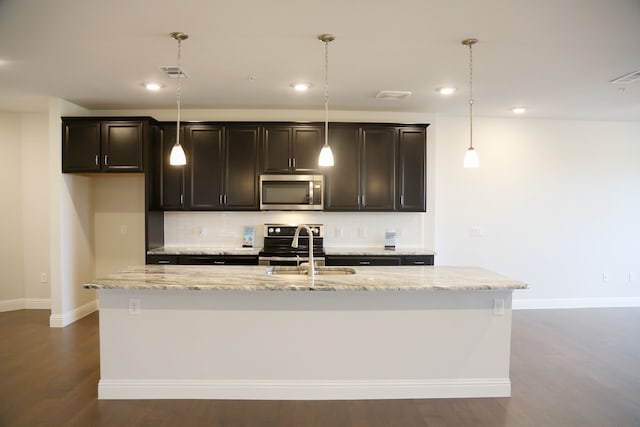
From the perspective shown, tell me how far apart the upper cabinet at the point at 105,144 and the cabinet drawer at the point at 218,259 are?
1.15 meters

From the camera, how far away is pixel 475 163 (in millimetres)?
3014

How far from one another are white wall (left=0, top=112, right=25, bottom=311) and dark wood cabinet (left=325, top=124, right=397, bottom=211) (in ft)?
13.3

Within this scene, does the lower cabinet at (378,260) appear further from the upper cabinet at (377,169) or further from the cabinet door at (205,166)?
the cabinet door at (205,166)

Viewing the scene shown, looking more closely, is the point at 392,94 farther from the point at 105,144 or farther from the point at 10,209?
the point at 10,209

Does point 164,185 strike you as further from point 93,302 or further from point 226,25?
point 226,25

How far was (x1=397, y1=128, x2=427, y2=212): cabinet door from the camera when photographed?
4.79 metres

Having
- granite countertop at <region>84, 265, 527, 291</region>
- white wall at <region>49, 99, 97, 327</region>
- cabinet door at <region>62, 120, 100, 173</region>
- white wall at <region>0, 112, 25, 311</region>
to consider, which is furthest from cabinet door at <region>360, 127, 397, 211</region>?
white wall at <region>0, 112, 25, 311</region>

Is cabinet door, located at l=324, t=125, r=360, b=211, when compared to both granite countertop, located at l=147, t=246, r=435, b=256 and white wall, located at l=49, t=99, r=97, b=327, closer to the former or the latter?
granite countertop, located at l=147, t=246, r=435, b=256

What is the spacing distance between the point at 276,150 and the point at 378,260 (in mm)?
1778

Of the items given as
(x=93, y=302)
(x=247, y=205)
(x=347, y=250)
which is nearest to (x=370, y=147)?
(x=347, y=250)

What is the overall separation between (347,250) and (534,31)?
2909mm

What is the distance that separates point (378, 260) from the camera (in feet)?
15.0

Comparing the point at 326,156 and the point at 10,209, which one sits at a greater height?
the point at 326,156

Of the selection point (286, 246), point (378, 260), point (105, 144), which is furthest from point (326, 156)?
point (105, 144)
